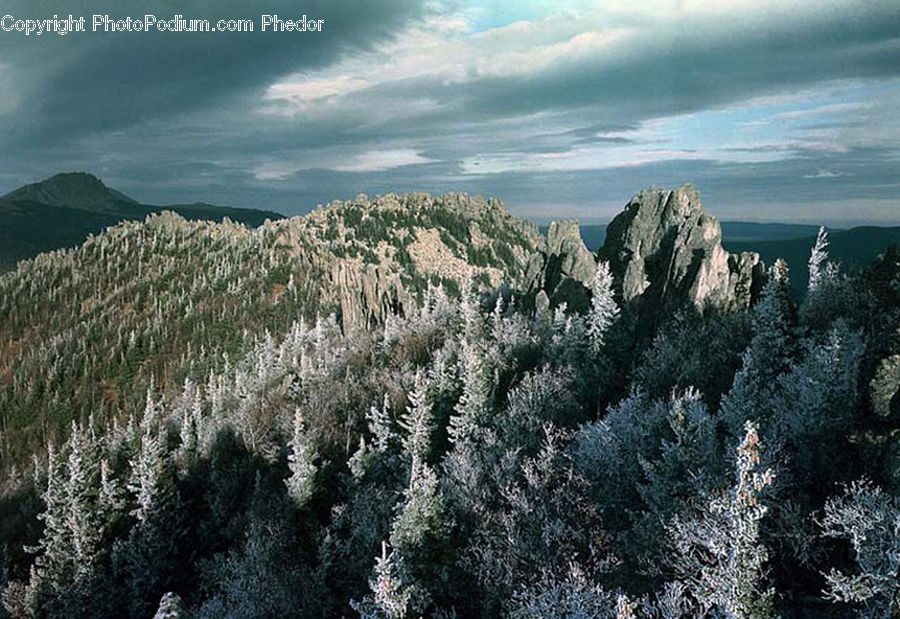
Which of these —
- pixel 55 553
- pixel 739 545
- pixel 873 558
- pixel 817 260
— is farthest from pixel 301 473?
pixel 817 260

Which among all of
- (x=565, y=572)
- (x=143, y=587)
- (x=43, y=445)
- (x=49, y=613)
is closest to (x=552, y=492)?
(x=565, y=572)

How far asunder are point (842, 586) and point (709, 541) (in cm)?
553

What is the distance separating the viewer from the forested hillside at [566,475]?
27312 mm

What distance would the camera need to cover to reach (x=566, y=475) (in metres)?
40.0

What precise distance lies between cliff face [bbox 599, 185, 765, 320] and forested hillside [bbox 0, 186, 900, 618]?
0.35 metres

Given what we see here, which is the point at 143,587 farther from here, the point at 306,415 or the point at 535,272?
the point at 535,272

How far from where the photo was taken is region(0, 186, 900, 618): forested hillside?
89.6 feet

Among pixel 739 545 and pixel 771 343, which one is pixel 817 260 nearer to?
pixel 771 343

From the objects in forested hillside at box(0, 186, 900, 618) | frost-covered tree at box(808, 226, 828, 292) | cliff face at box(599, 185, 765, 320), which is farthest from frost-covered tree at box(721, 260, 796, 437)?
cliff face at box(599, 185, 765, 320)

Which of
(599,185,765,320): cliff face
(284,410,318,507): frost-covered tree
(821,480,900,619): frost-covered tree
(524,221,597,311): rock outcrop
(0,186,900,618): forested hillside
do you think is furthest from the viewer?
(524,221,597,311): rock outcrop

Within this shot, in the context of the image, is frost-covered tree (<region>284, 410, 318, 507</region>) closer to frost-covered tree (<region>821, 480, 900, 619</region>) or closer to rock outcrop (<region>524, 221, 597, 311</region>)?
rock outcrop (<region>524, 221, 597, 311</region>)

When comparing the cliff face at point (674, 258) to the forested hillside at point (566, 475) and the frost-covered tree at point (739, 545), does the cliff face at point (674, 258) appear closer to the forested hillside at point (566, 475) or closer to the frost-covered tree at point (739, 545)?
the forested hillside at point (566, 475)

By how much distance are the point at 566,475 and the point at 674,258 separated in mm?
49888

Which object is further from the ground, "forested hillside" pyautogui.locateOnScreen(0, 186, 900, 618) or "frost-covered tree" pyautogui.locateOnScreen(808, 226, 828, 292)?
"frost-covered tree" pyautogui.locateOnScreen(808, 226, 828, 292)
